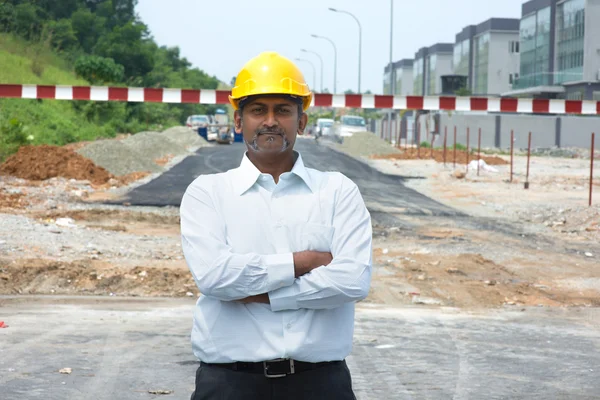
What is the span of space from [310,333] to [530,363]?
464 centimetres

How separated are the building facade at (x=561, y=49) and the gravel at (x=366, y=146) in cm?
2950

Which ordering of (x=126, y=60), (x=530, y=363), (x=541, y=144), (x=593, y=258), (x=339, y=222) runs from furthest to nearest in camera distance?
(x=126, y=60)
(x=541, y=144)
(x=593, y=258)
(x=530, y=363)
(x=339, y=222)

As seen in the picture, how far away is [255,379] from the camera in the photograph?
346 centimetres

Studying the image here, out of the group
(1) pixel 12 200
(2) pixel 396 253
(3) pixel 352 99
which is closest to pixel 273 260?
(2) pixel 396 253

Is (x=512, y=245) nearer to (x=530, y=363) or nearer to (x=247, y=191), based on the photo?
(x=530, y=363)

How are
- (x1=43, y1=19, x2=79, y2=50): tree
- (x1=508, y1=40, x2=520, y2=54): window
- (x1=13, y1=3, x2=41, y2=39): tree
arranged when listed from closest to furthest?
(x1=13, y1=3, x2=41, y2=39): tree
(x1=43, y1=19, x2=79, y2=50): tree
(x1=508, y1=40, x2=520, y2=54): window

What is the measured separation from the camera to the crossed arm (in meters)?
3.50

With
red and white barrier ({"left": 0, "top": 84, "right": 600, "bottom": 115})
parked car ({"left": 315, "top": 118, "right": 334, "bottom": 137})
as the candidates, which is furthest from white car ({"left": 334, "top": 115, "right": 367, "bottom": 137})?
red and white barrier ({"left": 0, "top": 84, "right": 600, "bottom": 115})

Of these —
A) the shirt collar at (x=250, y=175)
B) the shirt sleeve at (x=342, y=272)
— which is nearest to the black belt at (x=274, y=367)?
the shirt sleeve at (x=342, y=272)

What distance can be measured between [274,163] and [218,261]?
435mm

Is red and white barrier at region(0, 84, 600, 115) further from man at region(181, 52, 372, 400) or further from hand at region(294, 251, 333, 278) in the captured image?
hand at region(294, 251, 333, 278)

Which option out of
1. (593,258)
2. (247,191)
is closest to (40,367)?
(247,191)

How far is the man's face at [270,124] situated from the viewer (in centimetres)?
370

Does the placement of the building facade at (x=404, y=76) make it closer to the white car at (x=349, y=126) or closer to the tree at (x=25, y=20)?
the white car at (x=349, y=126)
